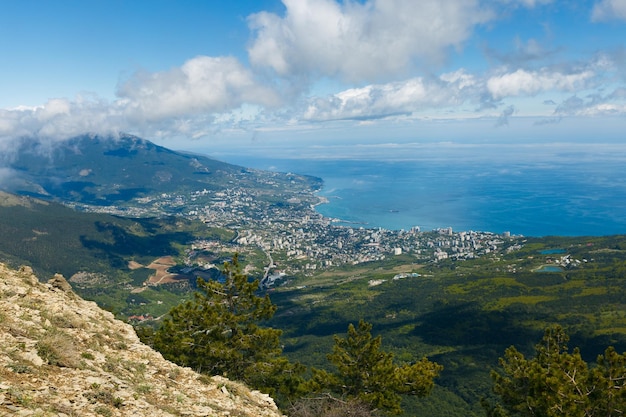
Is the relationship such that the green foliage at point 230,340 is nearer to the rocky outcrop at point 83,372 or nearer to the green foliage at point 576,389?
the rocky outcrop at point 83,372

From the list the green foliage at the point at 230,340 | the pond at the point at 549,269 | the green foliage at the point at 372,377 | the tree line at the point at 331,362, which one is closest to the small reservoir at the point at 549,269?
the pond at the point at 549,269

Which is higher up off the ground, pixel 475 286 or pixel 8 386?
pixel 8 386

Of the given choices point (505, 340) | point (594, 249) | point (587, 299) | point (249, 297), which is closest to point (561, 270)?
point (594, 249)

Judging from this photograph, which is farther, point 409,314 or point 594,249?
point 594,249

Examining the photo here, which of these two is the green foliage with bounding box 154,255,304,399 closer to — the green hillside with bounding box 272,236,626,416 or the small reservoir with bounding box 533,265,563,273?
the green hillside with bounding box 272,236,626,416

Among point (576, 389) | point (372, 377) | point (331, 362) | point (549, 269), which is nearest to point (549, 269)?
point (549, 269)

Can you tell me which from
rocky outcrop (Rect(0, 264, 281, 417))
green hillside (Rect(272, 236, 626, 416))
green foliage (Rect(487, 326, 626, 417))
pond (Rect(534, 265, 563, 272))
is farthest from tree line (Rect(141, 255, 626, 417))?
pond (Rect(534, 265, 563, 272))

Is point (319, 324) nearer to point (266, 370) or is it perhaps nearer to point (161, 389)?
point (266, 370)
